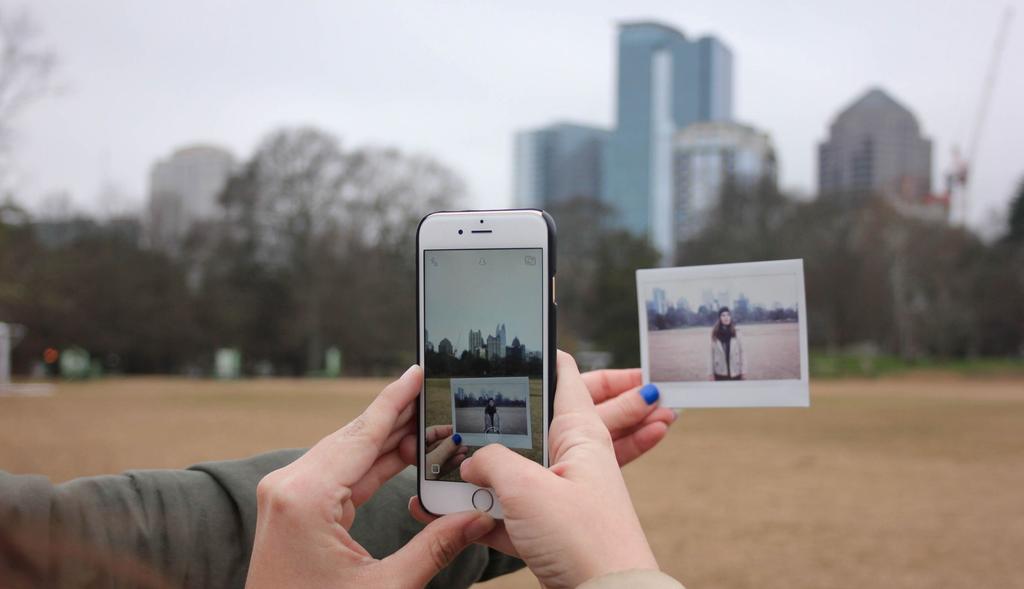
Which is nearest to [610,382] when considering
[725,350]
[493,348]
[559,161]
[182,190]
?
[725,350]

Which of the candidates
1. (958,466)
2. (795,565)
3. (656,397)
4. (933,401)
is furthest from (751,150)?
(656,397)

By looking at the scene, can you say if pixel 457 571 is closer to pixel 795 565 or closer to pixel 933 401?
pixel 795 565

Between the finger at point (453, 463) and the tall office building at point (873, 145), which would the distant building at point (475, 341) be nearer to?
the finger at point (453, 463)

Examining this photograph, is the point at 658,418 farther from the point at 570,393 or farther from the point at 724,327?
the point at 570,393

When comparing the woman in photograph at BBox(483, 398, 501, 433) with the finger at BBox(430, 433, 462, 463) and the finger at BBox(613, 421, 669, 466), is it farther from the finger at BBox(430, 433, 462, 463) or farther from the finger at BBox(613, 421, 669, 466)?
the finger at BBox(613, 421, 669, 466)

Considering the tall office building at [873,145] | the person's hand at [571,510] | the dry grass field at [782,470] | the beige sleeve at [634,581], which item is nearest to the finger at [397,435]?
the person's hand at [571,510]
